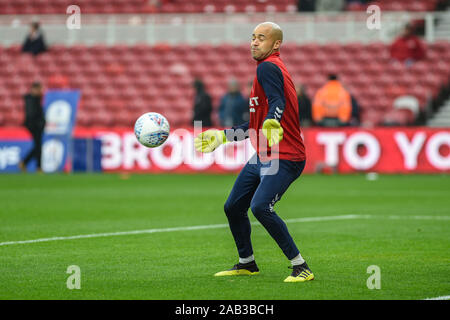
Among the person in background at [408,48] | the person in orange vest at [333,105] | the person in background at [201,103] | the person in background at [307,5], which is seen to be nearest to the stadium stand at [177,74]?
the person in background at [408,48]

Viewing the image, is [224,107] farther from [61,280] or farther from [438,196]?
[61,280]

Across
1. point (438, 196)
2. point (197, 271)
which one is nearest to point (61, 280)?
point (197, 271)

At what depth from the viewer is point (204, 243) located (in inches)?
413

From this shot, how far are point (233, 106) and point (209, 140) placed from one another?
16.5 meters

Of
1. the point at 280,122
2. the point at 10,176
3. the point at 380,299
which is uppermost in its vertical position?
the point at 280,122

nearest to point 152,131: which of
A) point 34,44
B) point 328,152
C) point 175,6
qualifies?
point 328,152

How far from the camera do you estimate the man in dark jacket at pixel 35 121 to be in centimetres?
2369

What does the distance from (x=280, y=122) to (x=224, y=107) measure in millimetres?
17193

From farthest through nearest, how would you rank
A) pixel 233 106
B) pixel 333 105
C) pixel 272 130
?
pixel 233 106, pixel 333 105, pixel 272 130

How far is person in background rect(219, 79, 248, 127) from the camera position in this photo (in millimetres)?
24266

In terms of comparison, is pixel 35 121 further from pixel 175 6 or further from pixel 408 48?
pixel 408 48

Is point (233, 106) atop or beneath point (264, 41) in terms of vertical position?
beneath

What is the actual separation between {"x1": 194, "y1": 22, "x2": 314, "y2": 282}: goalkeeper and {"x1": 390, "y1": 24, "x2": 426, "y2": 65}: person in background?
20627 millimetres

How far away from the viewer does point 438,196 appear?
17.0 meters
